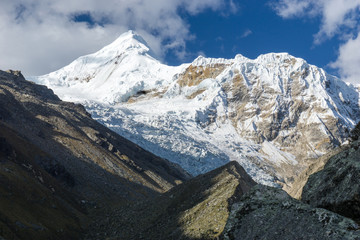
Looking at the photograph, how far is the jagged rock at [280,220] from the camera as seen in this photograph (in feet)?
31.2

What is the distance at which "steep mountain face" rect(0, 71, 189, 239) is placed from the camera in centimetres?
5097

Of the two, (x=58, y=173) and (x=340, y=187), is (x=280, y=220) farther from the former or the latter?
(x=58, y=173)

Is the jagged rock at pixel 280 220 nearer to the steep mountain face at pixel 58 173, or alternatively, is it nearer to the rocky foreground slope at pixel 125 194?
the rocky foreground slope at pixel 125 194

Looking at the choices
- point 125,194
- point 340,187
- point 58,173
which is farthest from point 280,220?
point 125,194

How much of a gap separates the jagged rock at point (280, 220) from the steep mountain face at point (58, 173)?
34.1m

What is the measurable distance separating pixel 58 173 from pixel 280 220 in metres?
77.8

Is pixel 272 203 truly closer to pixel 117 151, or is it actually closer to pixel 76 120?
pixel 117 151

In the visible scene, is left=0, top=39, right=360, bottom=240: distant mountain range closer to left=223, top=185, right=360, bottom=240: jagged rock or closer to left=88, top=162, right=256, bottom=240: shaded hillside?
left=223, top=185, right=360, bottom=240: jagged rock

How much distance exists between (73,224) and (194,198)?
22481 millimetres

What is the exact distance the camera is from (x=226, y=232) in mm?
11914

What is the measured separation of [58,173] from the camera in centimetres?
8162

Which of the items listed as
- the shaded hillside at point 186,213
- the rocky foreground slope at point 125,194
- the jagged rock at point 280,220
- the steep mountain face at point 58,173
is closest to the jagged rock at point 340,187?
the rocky foreground slope at point 125,194

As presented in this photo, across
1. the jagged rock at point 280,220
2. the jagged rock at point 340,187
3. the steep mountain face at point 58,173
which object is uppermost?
the jagged rock at point 340,187

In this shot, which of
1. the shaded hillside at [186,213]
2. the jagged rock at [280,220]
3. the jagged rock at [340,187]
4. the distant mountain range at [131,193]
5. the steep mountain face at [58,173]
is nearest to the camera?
the jagged rock at [280,220]
